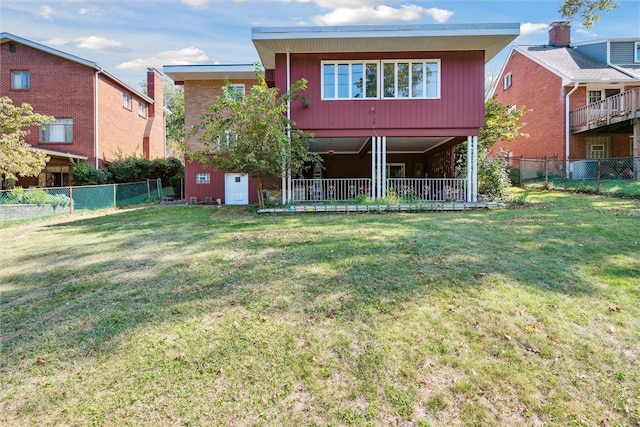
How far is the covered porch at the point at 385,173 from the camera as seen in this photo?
13094 mm

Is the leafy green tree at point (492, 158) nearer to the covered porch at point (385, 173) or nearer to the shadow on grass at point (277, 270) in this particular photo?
the covered porch at point (385, 173)

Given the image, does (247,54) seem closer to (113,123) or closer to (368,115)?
(113,123)

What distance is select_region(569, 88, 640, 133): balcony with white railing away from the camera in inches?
643

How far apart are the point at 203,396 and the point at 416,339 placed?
1879mm

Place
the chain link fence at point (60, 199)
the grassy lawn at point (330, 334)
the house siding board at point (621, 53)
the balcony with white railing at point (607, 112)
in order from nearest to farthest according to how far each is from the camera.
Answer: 1. the grassy lawn at point (330, 334)
2. the chain link fence at point (60, 199)
3. the balcony with white railing at point (607, 112)
4. the house siding board at point (621, 53)

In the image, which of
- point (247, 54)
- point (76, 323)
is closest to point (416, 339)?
point (76, 323)

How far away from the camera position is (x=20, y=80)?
19.3m

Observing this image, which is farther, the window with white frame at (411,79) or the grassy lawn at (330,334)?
the window with white frame at (411,79)

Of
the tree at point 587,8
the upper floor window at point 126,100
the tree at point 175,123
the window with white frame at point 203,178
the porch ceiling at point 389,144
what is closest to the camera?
the tree at point 587,8

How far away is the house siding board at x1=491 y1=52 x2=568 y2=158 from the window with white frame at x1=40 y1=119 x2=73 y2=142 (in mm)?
22422

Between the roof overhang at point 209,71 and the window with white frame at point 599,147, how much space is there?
730 inches

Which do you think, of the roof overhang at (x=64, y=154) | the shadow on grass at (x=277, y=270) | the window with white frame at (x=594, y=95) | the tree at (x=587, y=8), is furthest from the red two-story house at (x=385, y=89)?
the roof overhang at (x=64, y=154)

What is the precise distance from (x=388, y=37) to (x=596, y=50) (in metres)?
18.7

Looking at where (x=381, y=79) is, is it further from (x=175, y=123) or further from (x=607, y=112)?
(x=175, y=123)
